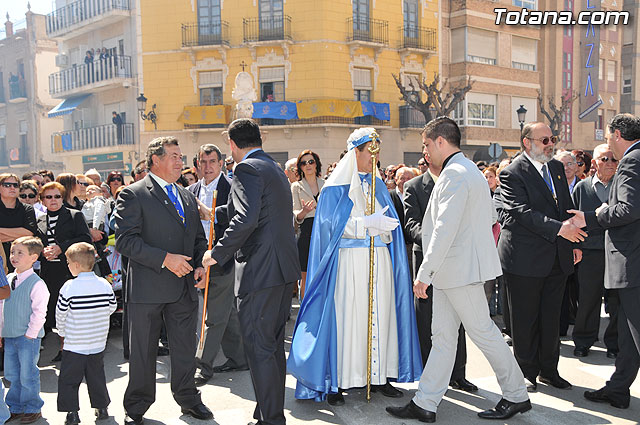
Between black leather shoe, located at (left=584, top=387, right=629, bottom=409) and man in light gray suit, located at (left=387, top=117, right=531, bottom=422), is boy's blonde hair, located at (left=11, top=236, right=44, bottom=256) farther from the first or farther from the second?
black leather shoe, located at (left=584, top=387, right=629, bottom=409)

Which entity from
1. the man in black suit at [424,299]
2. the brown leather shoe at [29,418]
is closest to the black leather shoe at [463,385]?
the man in black suit at [424,299]

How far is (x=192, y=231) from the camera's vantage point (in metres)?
4.60

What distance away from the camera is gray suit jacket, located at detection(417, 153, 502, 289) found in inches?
169

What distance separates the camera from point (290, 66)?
87.5 feet

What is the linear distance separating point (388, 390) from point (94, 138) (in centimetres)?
2903

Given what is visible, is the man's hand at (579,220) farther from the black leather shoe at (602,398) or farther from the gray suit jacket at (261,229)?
the gray suit jacket at (261,229)

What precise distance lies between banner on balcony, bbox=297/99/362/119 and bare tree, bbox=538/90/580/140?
9.87 m

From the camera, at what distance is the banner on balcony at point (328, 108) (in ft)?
85.3

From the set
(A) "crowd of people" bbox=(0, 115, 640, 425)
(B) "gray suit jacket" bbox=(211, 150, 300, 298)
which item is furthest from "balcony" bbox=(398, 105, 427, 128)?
(B) "gray suit jacket" bbox=(211, 150, 300, 298)

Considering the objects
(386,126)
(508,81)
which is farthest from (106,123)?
(508,81)

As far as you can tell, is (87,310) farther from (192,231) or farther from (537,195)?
(537,195)

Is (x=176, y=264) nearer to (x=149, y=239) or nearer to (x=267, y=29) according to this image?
(x=149, y=239)

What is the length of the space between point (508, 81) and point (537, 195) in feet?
89.9

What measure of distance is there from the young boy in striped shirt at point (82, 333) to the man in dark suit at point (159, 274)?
11.9 inches
